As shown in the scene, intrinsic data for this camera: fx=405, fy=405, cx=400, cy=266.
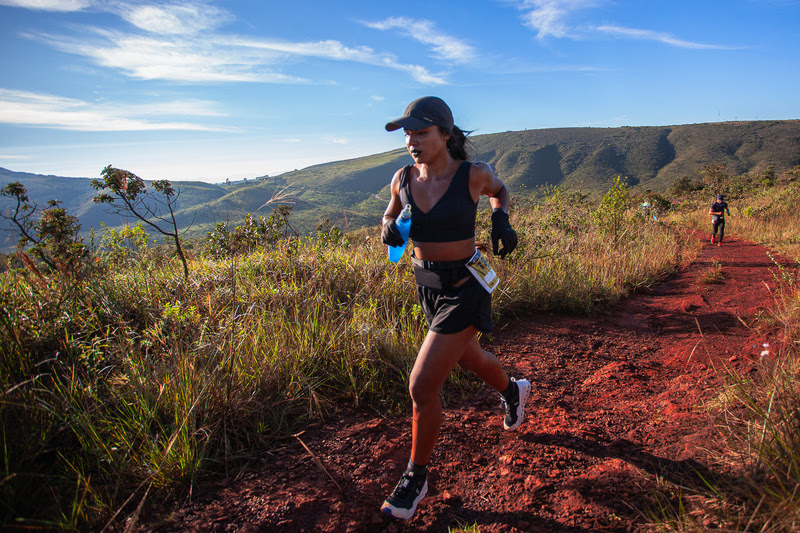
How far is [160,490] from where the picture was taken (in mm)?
1933

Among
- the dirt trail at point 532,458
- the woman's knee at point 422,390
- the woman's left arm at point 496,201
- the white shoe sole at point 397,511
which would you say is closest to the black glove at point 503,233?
the woman's left arm at point 496,201

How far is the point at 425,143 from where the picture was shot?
2072mm

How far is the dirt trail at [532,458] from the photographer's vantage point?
1.84 meters

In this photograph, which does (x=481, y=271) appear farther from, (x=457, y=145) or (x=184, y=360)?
(x=184, y=360)

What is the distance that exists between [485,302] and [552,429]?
106 cm

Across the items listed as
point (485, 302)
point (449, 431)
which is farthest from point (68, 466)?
point (485, 302)

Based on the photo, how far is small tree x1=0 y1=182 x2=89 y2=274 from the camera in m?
3.64

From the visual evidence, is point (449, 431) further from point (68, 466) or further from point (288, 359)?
point (68, 466)

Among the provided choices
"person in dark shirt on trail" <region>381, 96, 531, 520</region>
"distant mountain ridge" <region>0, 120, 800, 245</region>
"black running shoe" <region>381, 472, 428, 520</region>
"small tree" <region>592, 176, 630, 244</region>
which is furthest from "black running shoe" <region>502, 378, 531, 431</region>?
"distant mountain ridge" <region>0, 120, 800, 245</region>

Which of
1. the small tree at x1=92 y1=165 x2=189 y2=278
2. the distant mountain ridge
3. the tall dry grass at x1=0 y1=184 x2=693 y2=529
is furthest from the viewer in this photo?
the distant mountain ridge

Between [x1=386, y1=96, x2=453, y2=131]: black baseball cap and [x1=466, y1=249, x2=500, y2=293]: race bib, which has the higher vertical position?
[x1=386, y1=96, x2=453, y2=131]: black baseball cap

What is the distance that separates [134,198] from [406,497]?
4.41m

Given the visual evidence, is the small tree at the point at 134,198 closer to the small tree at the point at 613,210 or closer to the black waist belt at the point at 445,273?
the black waist belt at the point at 445,273

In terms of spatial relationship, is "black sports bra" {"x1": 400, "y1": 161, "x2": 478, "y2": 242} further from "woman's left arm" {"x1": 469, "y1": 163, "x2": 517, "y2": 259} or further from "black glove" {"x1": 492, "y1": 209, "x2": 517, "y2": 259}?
"black glove" {"x1": 492, "y1": 209, "x2": 517, "y2": 259}
